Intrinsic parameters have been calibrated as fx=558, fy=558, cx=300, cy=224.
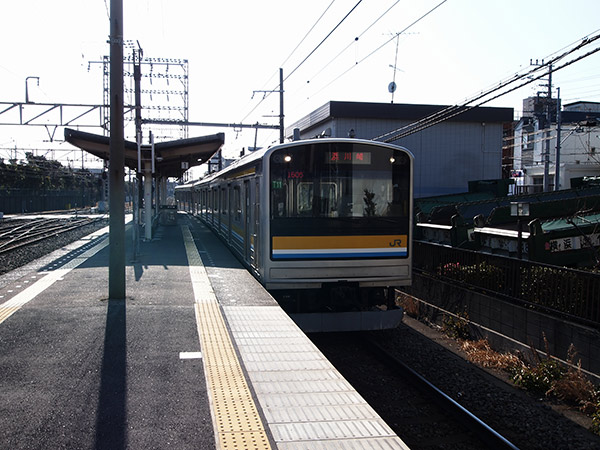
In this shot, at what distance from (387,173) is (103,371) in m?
4.77

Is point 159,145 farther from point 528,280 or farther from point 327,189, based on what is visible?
point 528,280

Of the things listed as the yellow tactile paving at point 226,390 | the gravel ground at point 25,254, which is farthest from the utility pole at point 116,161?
the gravel ground at point 25,254

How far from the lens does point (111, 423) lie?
12.1 feet

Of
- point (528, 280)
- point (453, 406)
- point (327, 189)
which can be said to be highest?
point (327, 189)

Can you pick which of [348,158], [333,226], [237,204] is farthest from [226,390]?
[237,204]

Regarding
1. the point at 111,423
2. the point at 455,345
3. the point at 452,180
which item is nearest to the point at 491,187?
the point at 452,180

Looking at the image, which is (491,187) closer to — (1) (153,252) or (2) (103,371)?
(1) (153,252)

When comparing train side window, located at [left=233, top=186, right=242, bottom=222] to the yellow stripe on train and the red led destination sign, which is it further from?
the red led destination sign

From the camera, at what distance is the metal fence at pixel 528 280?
6999 mm

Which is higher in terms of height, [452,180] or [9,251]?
[452,180]

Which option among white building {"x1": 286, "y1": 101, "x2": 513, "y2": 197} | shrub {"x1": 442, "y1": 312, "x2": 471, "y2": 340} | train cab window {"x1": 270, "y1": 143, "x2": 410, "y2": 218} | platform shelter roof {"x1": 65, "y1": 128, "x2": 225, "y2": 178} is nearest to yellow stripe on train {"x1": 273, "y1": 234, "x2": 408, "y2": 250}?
train cab window {"x1": 270, "y1": 143, "x2": 410, "y2": 218}

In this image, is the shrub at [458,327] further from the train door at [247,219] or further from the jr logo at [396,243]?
the train door at [247,219]

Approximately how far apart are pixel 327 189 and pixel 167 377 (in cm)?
392

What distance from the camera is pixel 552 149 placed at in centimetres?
3784
